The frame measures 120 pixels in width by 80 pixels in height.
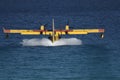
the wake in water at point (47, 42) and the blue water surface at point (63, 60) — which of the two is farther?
the wake in water at point (47, 42)

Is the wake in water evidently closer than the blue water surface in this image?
No

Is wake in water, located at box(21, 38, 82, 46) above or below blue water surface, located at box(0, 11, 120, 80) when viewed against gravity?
above

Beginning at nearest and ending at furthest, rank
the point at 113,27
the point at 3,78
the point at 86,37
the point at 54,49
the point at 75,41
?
the point at 3,78 → the point at 54,49 → the point at 75,41 → the point at 86,37 → the point at 113,27

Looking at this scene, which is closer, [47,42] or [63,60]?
[63,60]

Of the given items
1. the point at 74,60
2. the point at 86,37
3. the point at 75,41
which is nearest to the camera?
the point at 74,60

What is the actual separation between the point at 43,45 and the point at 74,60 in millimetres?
16071

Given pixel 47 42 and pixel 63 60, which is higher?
pixel 47 42

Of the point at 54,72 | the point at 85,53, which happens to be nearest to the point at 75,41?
the point at 85,53

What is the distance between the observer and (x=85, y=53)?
345 feet

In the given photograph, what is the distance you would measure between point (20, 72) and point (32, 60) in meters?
9.90

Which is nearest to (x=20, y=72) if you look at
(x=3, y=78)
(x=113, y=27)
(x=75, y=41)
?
(x=3, y=78)

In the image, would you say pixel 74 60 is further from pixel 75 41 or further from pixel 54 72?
pixel 75 41

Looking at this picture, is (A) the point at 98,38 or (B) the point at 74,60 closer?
(B) the point at 74,60

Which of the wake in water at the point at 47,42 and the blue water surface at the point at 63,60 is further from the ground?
the wake in water at the point at 47,42
